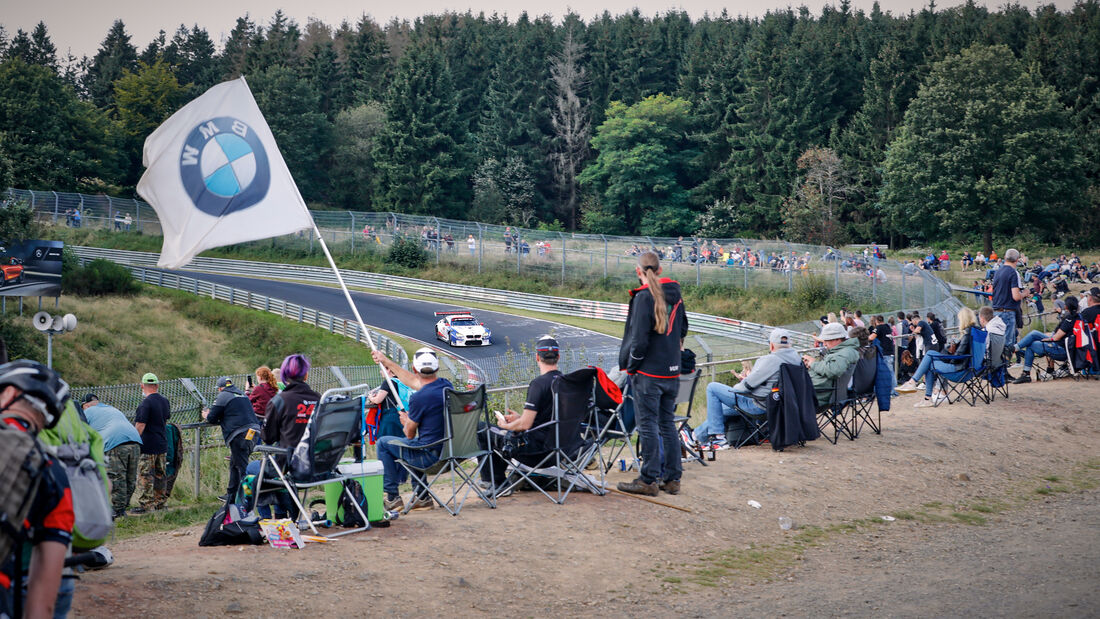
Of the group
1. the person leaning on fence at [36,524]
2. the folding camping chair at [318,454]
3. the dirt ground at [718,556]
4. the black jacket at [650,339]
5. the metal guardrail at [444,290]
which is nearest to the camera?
the person leaning on fence at [36,524]

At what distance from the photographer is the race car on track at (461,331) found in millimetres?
39812

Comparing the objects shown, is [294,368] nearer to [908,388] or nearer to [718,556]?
[718,556]

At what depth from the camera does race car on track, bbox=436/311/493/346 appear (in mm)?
39812

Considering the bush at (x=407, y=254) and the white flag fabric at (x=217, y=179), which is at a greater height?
the white flag fabric at (x=217, y=179)

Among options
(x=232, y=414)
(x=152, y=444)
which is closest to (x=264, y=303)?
(x=152, y=444)

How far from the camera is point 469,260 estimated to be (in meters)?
54.8

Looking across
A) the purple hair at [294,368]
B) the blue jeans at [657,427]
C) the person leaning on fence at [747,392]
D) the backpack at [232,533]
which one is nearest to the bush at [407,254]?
the person leaning on fence at [747,392]

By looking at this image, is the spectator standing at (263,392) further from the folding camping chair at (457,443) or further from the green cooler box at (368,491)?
the green cooler box at (368,491)

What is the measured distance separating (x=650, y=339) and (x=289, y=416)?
131 inches

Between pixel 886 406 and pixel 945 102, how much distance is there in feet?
195

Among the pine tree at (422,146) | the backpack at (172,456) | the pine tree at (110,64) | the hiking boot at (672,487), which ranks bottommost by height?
the backpack at (172,456)

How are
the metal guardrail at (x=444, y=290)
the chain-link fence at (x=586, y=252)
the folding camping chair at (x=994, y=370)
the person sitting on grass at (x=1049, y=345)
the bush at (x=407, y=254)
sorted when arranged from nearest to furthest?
the folding camping chair at (x=994, y=370) < the person sitting on grass at (x=1049, y=345) < the chain-link fence at (x=586, y=252) < the metal guardrail at (x=444, y=290) < the bush at (x=407, y=254)

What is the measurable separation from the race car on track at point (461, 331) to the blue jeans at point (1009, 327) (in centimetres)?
2464

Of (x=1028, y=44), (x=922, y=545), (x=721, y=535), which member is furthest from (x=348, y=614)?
(x=1028, y=44)
